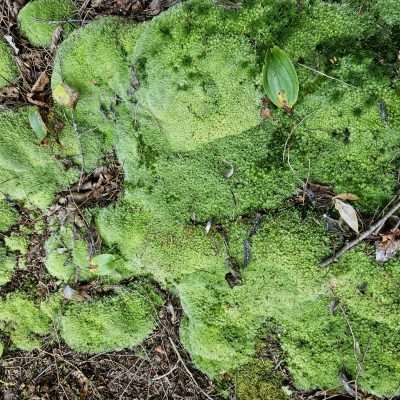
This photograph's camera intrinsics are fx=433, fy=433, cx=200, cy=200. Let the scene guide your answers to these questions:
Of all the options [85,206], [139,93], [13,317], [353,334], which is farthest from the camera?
[13,317]

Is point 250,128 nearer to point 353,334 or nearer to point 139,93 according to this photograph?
point 139,93

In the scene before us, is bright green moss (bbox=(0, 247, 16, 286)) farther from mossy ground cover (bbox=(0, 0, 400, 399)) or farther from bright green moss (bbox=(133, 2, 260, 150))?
bright green moss (bbox=(133, 2, 260, 150))

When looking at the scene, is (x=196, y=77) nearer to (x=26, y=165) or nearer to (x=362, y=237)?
(x=362, y=237)

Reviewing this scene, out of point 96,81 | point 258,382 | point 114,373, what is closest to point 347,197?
point 258,382

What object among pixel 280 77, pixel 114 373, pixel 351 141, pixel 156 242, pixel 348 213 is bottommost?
pixel 114 373

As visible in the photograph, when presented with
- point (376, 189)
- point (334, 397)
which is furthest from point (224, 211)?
point (334, 397)
